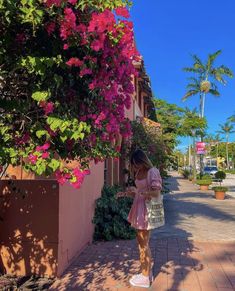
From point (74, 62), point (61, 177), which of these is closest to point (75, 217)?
point (61, 177)

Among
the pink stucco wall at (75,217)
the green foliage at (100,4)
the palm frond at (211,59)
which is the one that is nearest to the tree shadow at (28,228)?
the pink stucco wall at (75,217)

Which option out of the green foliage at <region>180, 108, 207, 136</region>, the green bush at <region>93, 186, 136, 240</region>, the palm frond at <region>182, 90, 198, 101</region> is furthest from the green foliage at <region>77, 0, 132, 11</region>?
the palm frond at <region>182, 90, 198, 101</region>

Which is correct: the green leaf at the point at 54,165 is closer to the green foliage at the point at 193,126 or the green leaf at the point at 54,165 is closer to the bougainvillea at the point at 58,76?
the bougainvillea at the point at 58,76

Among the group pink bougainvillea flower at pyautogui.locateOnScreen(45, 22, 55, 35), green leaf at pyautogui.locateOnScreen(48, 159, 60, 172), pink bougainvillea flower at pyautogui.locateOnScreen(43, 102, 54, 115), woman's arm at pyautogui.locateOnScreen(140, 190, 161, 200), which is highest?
pink bougainvillea flower at pyautogui.locateOnScreen(45, 22, 55, 35)

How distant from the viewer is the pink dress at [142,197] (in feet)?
15.9

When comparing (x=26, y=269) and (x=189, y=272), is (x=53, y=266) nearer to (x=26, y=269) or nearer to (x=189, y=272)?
(x=26, y=269)

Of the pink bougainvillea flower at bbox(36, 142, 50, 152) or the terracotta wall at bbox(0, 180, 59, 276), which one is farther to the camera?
the terracotta wall at bbox(0, 180, 59, 276)

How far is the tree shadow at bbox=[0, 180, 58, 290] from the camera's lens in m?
5.50

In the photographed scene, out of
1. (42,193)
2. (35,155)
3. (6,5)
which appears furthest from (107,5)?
(42,193)

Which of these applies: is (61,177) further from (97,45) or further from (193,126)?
(193,126)

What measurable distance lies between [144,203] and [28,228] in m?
1.77

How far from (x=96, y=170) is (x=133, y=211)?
10.6ft

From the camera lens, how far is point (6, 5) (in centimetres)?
239

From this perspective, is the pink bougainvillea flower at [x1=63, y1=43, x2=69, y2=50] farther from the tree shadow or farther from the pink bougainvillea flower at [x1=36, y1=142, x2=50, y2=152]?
the tree shadow
